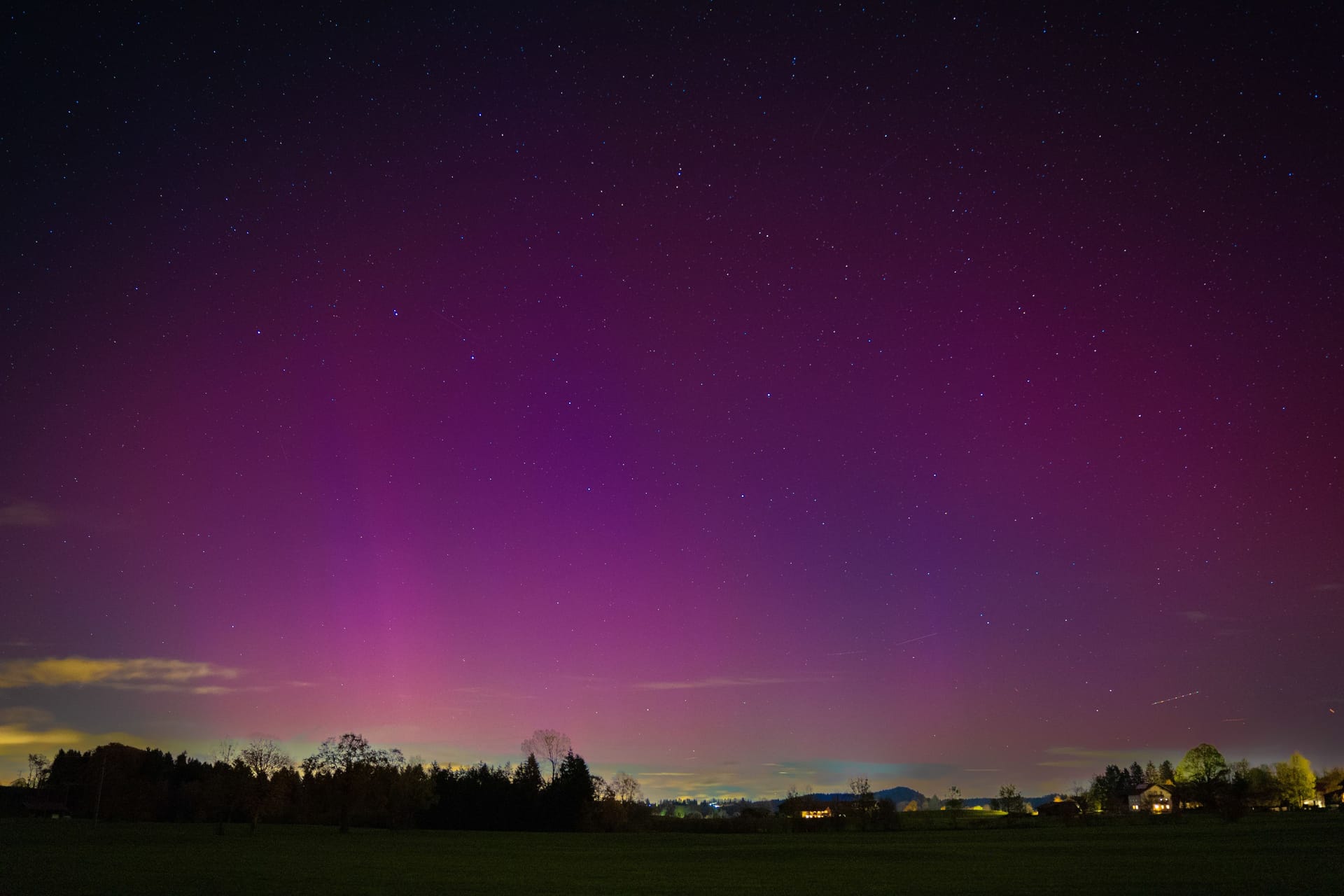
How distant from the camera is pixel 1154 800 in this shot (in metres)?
158

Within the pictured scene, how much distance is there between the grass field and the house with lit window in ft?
306

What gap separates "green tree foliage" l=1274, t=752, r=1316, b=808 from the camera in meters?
159

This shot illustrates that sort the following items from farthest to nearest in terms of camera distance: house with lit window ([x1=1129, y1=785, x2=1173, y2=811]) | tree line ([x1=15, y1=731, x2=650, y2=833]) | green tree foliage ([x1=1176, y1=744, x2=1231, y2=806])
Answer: green tree foliage ([x1=1176, y1=744, x2=1231, y2=806]) → house with lit window ([x1=1129, y1=785, x2=1173, y2=811]) → tree line ([x1=15, y1=731, x2=650, y2=833])

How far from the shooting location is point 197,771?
124 meters

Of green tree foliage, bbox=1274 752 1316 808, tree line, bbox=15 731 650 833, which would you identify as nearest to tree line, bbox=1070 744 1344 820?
green tree foliage, bbox=1274 752 1316 808

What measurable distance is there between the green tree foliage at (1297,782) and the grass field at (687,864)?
108 m

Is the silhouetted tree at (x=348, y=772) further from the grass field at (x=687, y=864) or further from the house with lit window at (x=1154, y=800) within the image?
the house with lit window at (x=1154, y=800)

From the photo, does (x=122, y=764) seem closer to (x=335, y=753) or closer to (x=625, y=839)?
(x=335, y=753)

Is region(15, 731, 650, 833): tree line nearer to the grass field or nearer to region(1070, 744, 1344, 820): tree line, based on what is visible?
the grass field

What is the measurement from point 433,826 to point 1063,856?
7529 cm

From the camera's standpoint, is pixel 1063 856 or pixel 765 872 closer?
pixel 765 872

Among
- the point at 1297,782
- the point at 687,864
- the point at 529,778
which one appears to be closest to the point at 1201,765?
the point at 1297,782

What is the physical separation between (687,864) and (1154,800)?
147806mm

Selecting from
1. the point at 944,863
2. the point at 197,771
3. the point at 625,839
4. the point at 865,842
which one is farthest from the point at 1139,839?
the point at 197,771
